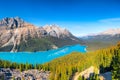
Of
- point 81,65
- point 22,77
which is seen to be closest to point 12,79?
point 22,77

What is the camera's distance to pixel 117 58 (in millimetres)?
80750

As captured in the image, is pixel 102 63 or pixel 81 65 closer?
pixel 102 63

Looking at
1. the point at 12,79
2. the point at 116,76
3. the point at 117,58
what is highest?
the point at 117,58

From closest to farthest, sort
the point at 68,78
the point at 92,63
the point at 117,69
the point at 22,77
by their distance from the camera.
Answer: the point at 117,69 < the point at 68,78 < the point at 92,63 < the point at 22,77

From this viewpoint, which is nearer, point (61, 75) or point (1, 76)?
point (61, 75)

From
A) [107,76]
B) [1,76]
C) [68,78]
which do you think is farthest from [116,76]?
[1,76]

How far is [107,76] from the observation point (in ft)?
444

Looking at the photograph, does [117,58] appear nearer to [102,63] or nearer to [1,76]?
[102,63]

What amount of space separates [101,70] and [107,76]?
27.4 m

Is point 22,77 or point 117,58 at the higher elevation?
point 117,58

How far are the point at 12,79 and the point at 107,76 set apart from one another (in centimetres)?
8211

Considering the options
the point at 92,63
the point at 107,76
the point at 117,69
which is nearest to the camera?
the point at 117,69

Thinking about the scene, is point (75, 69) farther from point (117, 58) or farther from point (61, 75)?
point (117, 58)

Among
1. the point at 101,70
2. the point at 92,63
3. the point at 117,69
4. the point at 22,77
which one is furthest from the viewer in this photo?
the point at 22,77
